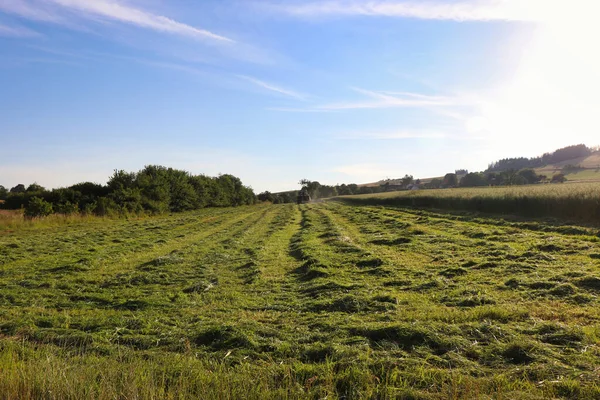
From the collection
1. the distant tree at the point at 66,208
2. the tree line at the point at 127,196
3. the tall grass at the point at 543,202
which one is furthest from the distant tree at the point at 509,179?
the distant tree at the point at 66,208

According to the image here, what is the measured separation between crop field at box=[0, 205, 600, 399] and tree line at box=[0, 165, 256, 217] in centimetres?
2090

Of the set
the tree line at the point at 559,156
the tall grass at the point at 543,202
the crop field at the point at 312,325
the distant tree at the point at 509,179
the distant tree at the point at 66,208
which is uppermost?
the tree line at the point at 559,156

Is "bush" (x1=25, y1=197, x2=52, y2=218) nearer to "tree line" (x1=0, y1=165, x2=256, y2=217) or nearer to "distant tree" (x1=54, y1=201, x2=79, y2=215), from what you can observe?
"tree line" (x1=0, y1=165, x2=256, y2=217)

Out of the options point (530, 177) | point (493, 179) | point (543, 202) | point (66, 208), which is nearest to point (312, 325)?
point (543, 202)

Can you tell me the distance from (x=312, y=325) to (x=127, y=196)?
1429 inches

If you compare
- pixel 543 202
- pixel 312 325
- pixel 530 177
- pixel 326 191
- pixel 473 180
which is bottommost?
pixel 312 325

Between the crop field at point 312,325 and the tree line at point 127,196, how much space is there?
20.9 m

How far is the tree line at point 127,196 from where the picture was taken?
105 ft

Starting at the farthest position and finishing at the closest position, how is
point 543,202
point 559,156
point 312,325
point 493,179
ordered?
point 559,156 → point 493,179 → point 543,202 → point 312,325

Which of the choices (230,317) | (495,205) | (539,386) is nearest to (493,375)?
(539,386)

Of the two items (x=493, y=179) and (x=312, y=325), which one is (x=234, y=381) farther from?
(x=493, y=179)

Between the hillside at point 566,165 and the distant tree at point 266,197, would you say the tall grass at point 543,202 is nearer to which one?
the hillside at point 566,165

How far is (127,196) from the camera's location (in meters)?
37.5

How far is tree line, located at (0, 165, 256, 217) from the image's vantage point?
32062 millimetres
